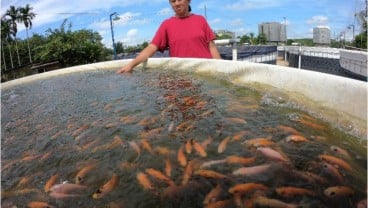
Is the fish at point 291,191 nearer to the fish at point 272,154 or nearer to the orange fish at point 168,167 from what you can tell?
the fish at point 272,154

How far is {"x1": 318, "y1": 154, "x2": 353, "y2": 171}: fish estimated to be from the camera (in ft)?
7.72

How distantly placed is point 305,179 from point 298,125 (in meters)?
0.97

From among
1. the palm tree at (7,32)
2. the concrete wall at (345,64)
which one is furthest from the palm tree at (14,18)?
the concrete wall at (345,64)

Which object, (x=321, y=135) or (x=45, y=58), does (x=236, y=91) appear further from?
(x=45, y=58)

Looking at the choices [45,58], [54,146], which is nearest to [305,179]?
[54,146]

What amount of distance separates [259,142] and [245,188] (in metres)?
0.70

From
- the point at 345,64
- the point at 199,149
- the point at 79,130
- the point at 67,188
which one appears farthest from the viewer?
the point at 345,64

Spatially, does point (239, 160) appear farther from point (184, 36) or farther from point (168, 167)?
point (184, 36)

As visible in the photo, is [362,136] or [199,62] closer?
[362,136]

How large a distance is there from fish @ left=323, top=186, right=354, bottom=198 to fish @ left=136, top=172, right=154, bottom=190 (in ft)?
3.22

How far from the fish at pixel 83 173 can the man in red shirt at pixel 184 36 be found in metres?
3.00

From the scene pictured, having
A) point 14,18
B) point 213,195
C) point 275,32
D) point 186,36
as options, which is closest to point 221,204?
point 213,195

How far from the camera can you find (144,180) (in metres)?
2.32

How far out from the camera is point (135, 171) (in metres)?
2.46
